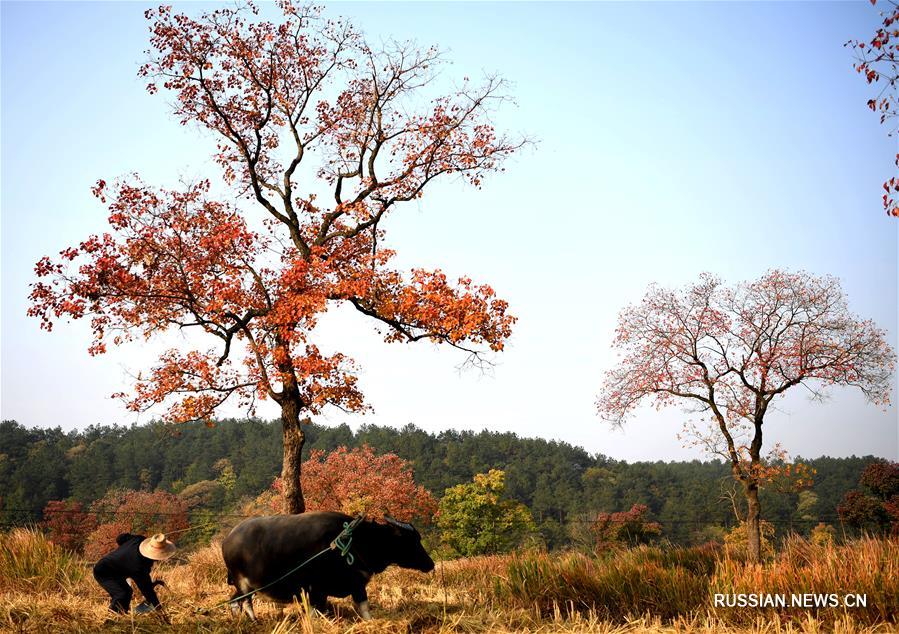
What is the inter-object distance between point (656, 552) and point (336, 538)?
262 inches

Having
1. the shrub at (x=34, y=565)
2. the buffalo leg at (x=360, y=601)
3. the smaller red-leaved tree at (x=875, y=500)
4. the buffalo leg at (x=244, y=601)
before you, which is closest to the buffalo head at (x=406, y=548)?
the buffalo leg at (x=360, y=601)

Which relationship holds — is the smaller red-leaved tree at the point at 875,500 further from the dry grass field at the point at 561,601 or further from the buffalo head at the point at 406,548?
the buffalo head at the point at 406,548

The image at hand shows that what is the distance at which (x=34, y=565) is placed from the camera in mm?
11891

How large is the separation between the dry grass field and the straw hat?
650mm

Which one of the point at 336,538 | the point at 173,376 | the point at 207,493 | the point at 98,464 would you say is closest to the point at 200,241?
the point at 173,376

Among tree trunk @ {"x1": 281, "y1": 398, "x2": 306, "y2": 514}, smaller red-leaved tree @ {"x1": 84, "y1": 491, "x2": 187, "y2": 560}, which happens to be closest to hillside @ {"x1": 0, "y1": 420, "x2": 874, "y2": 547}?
smaller red-leaved tree @ {"x1": 84, "y1": 491, "x2": 187, "y2": 560}

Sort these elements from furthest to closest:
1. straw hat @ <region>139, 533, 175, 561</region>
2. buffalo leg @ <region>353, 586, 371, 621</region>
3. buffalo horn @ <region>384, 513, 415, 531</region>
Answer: straw hat @ <region>139, 533, 175, 561</region>, buffalo horn @ <region>384, 513, 415, 531</region>, buffalo leg @ <region>353, 586, 371, 621</region>

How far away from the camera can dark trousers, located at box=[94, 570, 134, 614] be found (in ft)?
28.9

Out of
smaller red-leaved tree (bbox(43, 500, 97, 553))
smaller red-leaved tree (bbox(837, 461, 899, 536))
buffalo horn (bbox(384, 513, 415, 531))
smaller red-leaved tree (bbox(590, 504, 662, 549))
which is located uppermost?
buffalo horn (bbox(384, 513, 415, 531))

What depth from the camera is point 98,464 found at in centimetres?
8444

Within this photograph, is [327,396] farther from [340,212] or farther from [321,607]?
[321,607]

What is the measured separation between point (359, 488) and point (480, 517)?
18529 mm

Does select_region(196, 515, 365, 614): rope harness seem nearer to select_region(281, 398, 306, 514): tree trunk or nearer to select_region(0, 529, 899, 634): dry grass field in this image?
select_region(0, 529, 899, 634): dry grass field

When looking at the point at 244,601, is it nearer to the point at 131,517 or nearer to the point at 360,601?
the point at 360,601
